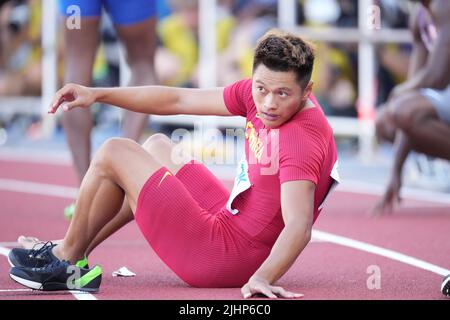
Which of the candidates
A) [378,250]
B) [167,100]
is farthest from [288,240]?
[378,250]

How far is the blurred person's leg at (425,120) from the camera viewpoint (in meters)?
7.54

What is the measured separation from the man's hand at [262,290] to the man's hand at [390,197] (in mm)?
3464

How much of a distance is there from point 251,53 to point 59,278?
775cm

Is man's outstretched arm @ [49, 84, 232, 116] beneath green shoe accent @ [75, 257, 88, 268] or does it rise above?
above

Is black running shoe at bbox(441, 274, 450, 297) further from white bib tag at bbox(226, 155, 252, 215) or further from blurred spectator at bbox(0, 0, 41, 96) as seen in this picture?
blurred spectator at bbox(0, 0, 41, 96)

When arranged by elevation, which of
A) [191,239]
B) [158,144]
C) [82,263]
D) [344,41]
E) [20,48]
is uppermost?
[158,144]

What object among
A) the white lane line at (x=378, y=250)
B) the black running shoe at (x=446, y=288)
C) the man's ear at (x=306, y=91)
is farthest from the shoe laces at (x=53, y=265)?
the white lane line at (x=378, y=250)

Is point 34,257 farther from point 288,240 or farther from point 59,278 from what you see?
point 288,240

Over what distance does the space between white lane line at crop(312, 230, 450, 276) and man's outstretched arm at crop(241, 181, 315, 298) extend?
1.07 metres

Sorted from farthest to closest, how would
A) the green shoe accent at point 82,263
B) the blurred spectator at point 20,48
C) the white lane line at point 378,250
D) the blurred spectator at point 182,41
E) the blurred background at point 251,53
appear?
the blurred spectator at point 20,48
the blurred spectator at point 182,41
the blurred background at point 251,53
the white lane line at point 378,250
the green shoe accent at point 82,263

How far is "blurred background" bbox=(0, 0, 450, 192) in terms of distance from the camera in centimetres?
1186

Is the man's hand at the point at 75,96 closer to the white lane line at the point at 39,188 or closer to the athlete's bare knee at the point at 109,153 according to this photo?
the athlete's bare knee at the point at 109,153

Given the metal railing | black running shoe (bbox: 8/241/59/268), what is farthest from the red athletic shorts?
the metal railing

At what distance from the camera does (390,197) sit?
775 centimetres
